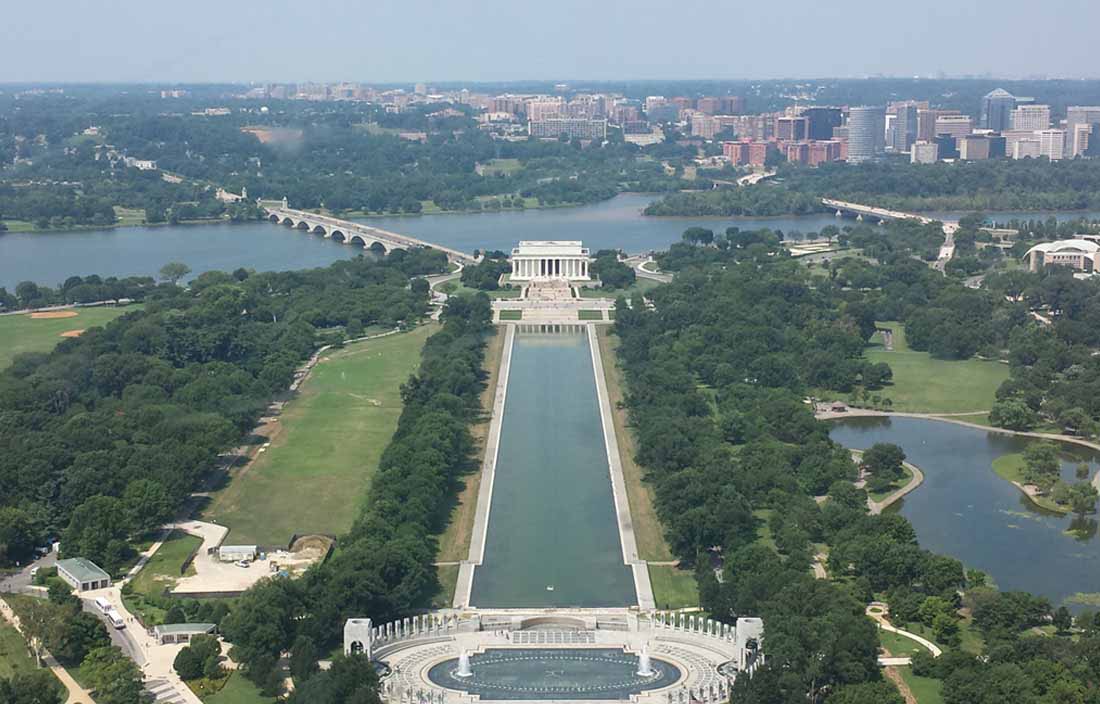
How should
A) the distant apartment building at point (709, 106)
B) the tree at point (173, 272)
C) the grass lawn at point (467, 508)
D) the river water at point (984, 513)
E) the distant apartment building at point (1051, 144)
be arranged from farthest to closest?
the distant apartment building at point (709, 106)
the distant apartment building at point (1051, 144)
the tree at point (173, 272)
the grass lawn at point (467, 508)
the river water at point (984, 513)

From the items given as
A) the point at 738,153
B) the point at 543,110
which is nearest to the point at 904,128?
the point at 738,153

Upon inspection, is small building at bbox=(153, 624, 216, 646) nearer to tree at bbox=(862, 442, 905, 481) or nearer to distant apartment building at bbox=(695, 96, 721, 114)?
tree at bbox=(862, 442, 905, 481)

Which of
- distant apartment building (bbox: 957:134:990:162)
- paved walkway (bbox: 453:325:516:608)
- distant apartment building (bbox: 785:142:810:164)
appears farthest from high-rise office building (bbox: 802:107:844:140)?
paved walkway (bbox: 453:325:516:608)

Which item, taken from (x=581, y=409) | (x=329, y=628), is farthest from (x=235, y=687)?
(x=581, y=409)

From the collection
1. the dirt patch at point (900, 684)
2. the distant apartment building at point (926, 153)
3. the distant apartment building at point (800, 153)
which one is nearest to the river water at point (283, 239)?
the distant apartment building at point (800, 153)

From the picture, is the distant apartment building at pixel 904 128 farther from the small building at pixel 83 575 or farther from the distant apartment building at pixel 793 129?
the small building at pixel 83 575

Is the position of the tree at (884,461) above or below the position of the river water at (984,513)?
above
